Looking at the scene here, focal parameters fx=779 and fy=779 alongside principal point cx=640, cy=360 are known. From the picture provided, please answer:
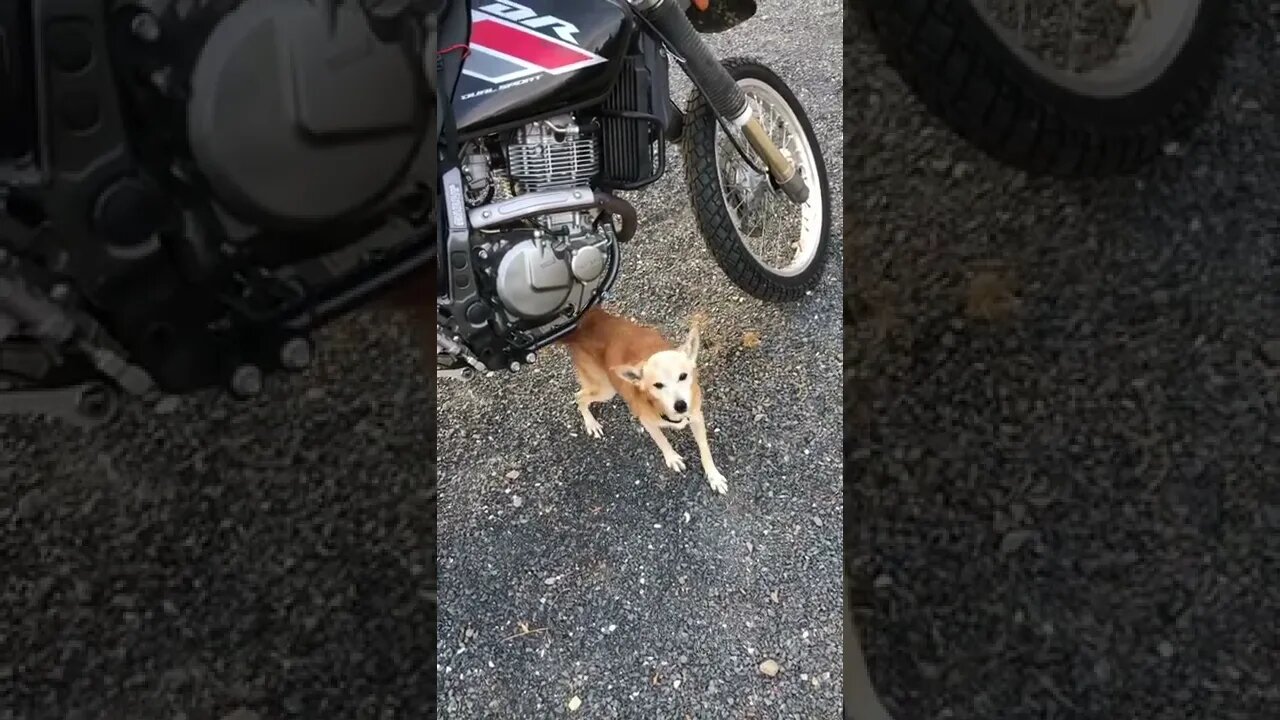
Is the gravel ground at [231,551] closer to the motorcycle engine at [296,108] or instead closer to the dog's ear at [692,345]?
the motorcycle engine at [296,108]

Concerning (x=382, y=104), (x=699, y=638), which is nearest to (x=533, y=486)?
(x=699, y=638)

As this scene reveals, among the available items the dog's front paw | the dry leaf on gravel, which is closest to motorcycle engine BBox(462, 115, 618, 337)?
the dog's front paw

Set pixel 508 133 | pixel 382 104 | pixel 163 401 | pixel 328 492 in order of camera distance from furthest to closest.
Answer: pixel 508 133, pixel 328 492, pixel 163 401, pixel 382 104

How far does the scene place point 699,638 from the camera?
1.24 m

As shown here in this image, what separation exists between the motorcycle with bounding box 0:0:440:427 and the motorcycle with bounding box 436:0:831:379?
0.18 metres

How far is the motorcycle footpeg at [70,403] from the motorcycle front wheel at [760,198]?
37.4 inches

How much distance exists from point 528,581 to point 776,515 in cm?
43

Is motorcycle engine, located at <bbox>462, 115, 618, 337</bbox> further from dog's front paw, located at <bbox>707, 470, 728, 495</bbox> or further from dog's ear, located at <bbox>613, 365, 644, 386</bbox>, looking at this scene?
dog's front paw, located at <bbox>707, 470, 728, 495</bbox>

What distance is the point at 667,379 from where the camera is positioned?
128 cm

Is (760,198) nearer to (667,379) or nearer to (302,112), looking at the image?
(667,379)

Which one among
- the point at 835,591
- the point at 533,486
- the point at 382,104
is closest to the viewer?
the point at 382,104

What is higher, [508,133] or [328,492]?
[508,133]

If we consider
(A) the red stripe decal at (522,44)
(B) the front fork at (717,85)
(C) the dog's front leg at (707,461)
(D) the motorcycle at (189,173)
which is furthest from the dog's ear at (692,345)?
(D) the motorcycle at (189,173)

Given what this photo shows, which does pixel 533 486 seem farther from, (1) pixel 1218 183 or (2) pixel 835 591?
(1) pixel 1218 183
